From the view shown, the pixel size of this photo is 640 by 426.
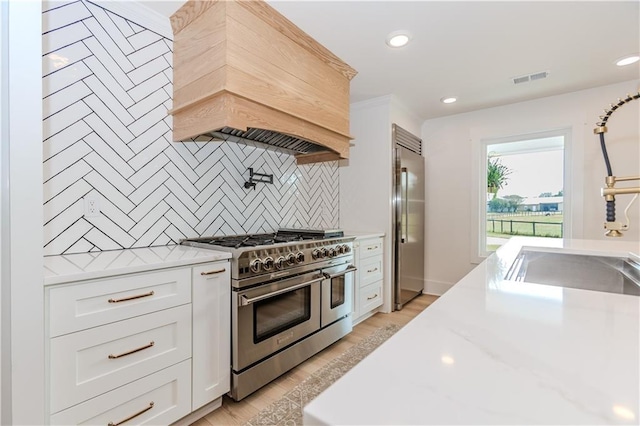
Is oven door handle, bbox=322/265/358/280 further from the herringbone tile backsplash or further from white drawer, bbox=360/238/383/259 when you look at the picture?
the herringbone tile backsplash

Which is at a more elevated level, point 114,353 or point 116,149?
point 116,149

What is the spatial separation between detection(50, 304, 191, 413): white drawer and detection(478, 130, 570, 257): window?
11.5 ft

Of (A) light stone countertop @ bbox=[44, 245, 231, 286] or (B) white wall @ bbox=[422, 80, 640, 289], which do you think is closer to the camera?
(A) light stone countertop @ bbox=[44, 245, 231, 286]

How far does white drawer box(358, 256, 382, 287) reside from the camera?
288 cm

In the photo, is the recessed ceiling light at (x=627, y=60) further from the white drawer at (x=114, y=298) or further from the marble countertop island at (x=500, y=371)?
the white drawer at (x=114, y=298)

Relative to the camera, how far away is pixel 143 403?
135cm

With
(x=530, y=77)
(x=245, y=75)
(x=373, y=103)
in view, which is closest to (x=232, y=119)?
(x=245, y=75)

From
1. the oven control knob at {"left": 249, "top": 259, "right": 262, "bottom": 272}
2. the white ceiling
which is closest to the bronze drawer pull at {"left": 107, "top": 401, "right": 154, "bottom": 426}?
the oven control knob at {"left": 249, "top": 259, "right": 262, "bottom": 272}

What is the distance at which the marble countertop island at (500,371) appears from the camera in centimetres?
36

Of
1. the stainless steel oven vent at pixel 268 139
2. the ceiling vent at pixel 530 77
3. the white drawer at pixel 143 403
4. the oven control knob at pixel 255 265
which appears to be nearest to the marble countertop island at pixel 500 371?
the oven control knob at pixel 255 265

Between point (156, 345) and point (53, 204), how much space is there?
92 cm

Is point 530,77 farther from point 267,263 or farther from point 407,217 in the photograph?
point 267,263

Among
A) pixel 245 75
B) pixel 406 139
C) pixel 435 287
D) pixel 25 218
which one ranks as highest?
pixel 406 139

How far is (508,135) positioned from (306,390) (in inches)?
137
